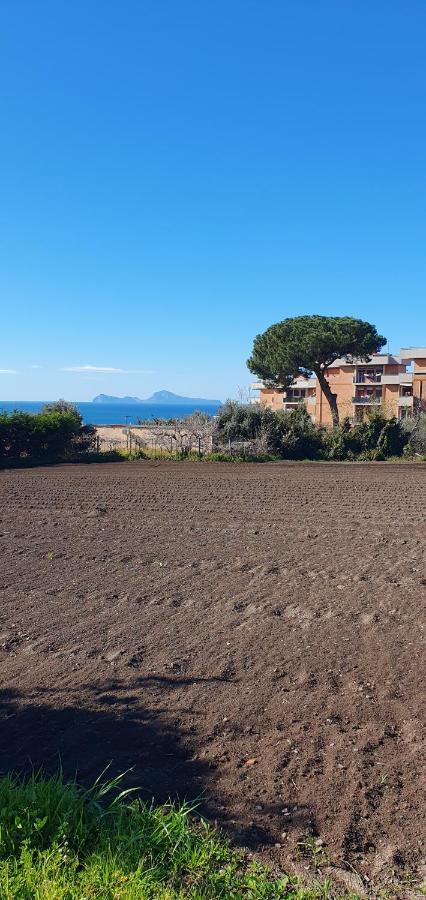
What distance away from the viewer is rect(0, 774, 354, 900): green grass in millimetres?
2949

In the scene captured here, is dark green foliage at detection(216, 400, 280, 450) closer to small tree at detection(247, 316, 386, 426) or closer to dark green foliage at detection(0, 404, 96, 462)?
dark green foliage at detection(0, 404, 96, 462)

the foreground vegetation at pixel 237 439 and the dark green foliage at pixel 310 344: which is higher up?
the dark green foliage at pixel 310 344

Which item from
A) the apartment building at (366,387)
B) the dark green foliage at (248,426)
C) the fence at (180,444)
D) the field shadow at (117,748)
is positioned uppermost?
the apartment building at (366,387)

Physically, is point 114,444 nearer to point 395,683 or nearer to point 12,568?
point 12,568

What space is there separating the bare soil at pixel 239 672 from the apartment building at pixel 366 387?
110 ft

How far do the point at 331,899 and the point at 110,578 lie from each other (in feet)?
19.7

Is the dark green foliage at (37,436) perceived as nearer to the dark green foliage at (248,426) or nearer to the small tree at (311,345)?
the dark green foliage at (248,426)

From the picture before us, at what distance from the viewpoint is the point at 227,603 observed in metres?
7.57

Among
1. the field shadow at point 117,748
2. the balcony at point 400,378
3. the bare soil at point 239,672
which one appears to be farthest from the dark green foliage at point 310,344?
the field shadow at point 117,748

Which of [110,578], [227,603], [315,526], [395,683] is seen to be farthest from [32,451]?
[395,683]

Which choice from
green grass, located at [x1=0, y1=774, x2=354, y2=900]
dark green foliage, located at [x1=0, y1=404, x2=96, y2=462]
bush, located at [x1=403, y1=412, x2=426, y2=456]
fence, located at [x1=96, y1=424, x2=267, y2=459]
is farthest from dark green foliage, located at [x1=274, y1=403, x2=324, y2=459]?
green grass, located at [x1=0, y1=774, x2=354, y2=900]

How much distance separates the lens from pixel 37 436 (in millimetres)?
25609

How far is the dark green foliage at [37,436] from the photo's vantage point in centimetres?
2527

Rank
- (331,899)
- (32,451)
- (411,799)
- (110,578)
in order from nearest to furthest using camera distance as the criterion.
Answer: (331,899) → (411,799) → (110,578) → (32,451)
